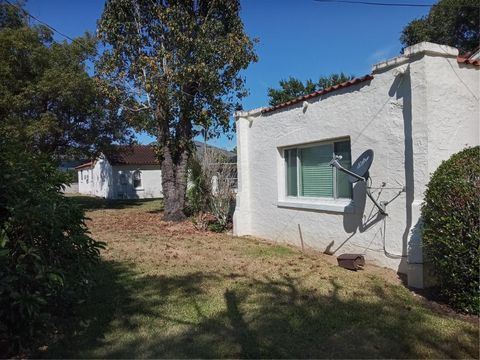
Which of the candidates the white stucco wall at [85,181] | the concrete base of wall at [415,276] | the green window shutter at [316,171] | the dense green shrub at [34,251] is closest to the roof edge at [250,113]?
the green window shutter at [316,171]

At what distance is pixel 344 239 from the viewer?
7848 millimetres

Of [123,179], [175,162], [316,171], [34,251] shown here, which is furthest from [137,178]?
[34,251]

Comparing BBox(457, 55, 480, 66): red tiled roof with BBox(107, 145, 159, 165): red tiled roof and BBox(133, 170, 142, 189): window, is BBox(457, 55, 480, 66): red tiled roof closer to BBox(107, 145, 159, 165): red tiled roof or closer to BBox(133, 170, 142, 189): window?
BBox(107, 145, 159, 165): red tiled roof

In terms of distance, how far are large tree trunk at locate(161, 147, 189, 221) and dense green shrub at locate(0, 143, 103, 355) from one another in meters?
9.58

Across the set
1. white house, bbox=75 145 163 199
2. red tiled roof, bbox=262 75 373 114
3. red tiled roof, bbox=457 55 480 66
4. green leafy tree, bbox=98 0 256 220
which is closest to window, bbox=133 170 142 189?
white house, bbox=75 145 163 199

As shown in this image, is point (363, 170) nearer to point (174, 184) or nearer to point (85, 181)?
point (174, 184)

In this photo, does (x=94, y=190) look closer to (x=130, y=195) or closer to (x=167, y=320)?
(x=130, y=195)

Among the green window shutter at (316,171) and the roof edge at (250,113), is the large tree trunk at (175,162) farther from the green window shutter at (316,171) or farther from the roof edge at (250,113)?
the green window shutter at (316,171)

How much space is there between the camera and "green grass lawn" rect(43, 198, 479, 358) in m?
4.05

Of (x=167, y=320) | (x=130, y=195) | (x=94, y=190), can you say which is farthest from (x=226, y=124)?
(x=94, y=190)

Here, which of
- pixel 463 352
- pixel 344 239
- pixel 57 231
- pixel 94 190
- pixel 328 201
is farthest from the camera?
pixel 94 190

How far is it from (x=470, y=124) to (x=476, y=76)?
76cm

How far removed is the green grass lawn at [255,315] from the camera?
13.3ft

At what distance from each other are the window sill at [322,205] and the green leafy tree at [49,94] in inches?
354
